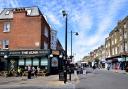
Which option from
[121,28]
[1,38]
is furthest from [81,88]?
[121,28]

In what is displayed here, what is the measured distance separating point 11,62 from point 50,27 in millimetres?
16487

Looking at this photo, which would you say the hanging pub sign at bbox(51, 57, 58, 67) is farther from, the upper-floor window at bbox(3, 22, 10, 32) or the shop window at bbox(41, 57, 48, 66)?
the upper-floor window at bbox(3, 22, 10, 32)

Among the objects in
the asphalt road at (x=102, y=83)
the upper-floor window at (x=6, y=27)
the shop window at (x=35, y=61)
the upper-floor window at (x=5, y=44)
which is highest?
the upper-floor window at (x=6, y=27)

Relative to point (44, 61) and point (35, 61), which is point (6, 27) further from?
point (44, 61)

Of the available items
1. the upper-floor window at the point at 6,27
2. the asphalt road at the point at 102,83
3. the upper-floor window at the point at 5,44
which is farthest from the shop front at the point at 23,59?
the asphalt road at the point at 102,83

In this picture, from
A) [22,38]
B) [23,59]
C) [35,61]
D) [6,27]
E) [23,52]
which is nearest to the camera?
[23,52]

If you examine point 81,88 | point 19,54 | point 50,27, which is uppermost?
point 50,27

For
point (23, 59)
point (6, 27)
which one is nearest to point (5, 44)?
point (6, 27)

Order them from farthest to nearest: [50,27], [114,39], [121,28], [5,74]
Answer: [114,39] < [121,28] < [50,27] < [5,74]

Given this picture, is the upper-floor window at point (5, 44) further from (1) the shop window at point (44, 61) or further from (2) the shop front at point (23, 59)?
(1) the shop window at point (44, 61)

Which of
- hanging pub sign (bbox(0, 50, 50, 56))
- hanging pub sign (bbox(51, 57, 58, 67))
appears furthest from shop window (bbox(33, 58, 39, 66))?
hanging pub sign (bbox(51, 57, 58, 67))

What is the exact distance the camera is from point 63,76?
121 feet

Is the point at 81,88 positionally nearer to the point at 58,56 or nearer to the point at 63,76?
the point at 63,76

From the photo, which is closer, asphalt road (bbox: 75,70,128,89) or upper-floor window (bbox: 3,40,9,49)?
asphalt road (bbox: 75,70,128,89)
